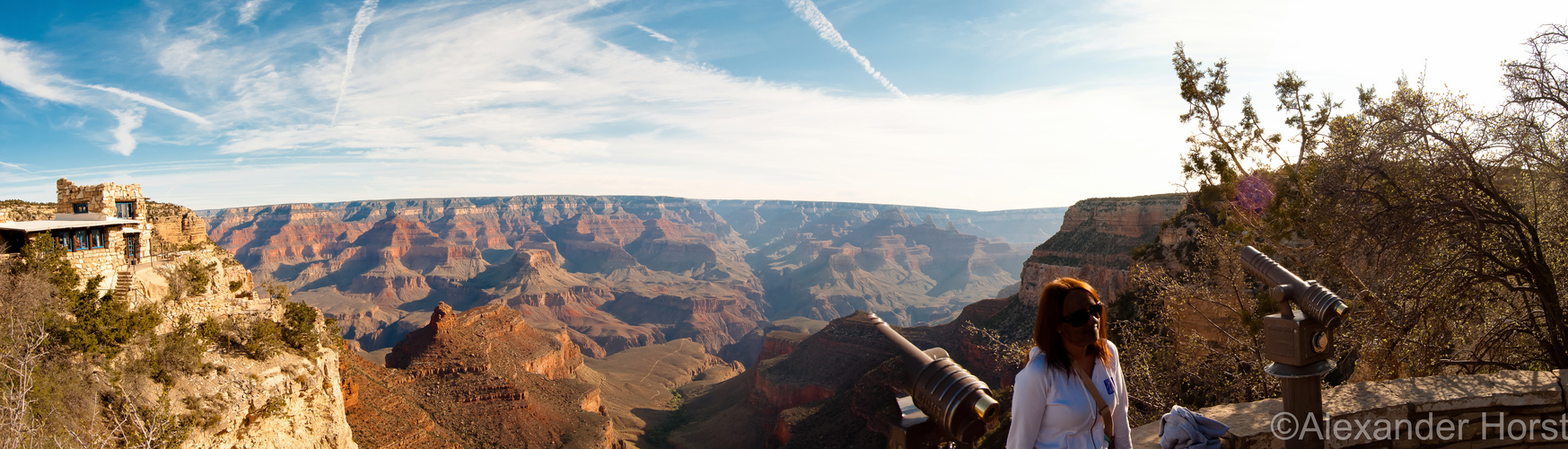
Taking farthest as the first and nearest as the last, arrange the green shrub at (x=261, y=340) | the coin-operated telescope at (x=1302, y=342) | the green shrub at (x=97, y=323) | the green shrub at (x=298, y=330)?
the green shrub at (x=298, y=330) → the green shrub at (x=261, y=340) → the green shrub at (x=97, y=323) → the coin-operated telescope at (x=1302, y=342)

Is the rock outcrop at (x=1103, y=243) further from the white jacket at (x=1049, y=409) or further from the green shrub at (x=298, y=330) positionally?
the green shrub at (x=298, y=330)

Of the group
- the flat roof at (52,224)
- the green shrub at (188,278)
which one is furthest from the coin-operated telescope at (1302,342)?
the green shrub at (188,278)

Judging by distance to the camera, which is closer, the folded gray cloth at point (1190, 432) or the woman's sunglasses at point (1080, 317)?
the woman's sunglasses at point (1080, 317)

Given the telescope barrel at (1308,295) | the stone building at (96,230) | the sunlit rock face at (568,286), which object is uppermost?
the stone building at (96,230)

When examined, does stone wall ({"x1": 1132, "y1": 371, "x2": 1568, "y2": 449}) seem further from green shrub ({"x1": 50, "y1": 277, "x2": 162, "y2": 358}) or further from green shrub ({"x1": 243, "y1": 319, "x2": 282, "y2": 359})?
green shrub ({"x1": 243, "y1": 319, "x2": 282, "y2": 359})

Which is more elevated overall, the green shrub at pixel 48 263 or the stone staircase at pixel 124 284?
the green shrub at pixel 48 263

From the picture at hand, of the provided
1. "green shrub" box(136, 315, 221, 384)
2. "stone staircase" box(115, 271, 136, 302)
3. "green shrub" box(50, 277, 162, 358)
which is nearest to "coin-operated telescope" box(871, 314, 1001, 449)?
"green shrub" box(136, 315, 221, 384)
